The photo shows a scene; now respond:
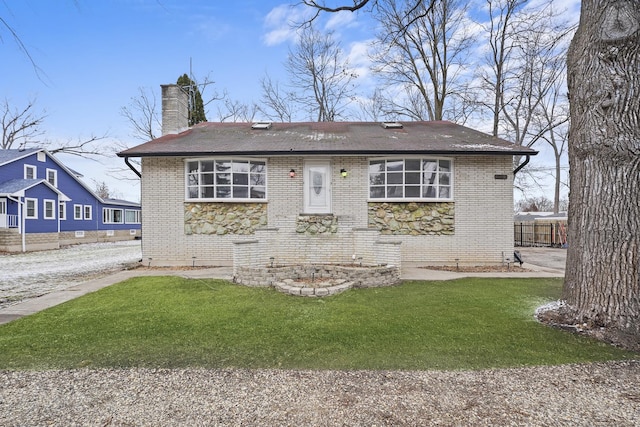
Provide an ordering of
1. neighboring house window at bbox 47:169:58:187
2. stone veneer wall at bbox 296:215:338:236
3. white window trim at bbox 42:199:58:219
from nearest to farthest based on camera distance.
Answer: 1. stone veneer wall at bbox 296:215:338:236
2. white window trim at bbox 42:199:58:219
3. neighboring house window at bbox 47:169:58:187

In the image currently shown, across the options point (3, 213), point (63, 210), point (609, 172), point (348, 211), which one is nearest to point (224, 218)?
point (348, 211)

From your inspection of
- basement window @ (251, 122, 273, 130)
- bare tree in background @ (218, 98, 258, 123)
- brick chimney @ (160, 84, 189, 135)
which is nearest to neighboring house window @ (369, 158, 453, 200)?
basement window @ (251, 122, 273, 130)

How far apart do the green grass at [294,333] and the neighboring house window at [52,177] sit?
2141 centimetres

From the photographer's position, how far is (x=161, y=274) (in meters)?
8.44

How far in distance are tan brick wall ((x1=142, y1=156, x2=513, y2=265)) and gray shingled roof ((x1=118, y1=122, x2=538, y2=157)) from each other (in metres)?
0.44

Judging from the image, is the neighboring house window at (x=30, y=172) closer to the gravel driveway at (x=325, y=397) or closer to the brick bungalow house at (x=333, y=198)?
the brick bungalow house at (x=333, y=198)

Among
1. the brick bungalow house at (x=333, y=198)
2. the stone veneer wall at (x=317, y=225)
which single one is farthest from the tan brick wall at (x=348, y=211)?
the stone veneer wall at (x=317, y=225)

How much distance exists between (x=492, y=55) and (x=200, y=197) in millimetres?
17910

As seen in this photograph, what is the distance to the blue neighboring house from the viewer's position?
1745cm

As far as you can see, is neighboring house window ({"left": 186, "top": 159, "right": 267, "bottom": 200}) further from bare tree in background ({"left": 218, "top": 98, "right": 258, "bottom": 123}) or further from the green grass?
bare tree in background ({"left": 218, "top": 98, "right": 258, "bottom": 123})

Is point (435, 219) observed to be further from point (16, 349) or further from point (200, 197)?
point (16, 349)

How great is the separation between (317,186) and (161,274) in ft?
16.1

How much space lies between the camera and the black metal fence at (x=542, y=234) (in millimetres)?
A: 17203

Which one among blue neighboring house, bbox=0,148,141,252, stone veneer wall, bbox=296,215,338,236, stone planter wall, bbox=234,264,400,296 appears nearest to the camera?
stone planter wall, bbox=234,264,400,296
